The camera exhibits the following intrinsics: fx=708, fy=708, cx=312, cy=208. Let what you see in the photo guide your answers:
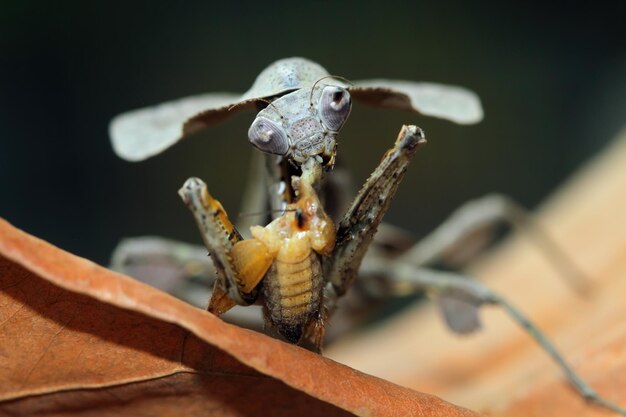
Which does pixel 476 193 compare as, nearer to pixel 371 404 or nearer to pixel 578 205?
pixel 578 205

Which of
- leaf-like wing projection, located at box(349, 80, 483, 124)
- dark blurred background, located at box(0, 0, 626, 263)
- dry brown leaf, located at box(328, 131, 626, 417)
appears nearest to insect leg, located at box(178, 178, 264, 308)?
leaf-like wing projection, located at box(349, 80, 483, 124)

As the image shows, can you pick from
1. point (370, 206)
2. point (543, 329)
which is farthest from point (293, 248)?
point (543, 329)

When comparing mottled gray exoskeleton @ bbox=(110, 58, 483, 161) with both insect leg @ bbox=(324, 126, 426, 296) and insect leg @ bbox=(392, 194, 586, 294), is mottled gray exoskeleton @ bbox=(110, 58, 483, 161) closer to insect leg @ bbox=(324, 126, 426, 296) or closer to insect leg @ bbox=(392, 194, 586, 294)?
insect leg @ bbox=(324, 126, 426, 296)

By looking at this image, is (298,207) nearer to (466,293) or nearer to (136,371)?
(136,371)

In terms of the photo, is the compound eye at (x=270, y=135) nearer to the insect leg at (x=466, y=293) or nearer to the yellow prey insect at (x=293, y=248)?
the yellow prey insect at (x=293, y=248)

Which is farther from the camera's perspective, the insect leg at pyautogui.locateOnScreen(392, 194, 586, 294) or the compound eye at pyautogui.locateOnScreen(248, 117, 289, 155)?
the insect leg at pyautogui.locateOnScreen(392, 194, 586, 294)

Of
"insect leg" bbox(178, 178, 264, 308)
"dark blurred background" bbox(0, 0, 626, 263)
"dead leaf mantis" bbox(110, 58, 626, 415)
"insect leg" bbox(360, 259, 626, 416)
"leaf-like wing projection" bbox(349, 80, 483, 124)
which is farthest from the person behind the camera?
"dark blurred background" bbox(0, 0, 626, 263)
